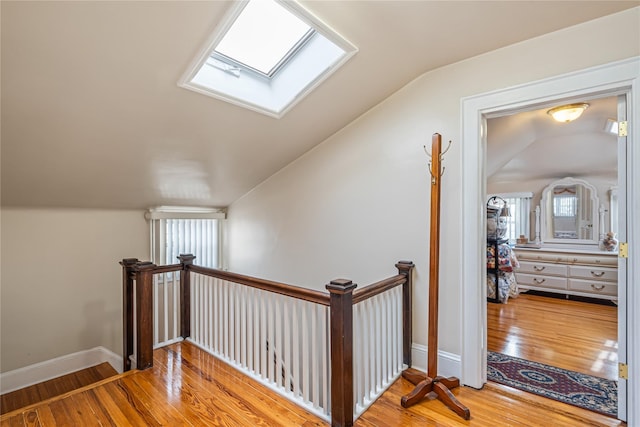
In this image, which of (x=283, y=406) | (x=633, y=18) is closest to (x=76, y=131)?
(x=283, y=406)

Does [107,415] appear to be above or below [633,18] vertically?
below

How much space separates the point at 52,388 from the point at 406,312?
3.65 m

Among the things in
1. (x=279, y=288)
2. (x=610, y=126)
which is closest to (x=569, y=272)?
(x=610, y=126)

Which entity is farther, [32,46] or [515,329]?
[515,329]

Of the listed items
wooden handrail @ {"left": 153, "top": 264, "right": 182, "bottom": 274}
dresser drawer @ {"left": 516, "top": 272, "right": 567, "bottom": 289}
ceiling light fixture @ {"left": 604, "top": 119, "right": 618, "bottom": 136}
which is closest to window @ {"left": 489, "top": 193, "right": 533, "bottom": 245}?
dresser drawer @ {"left": 516, "top": 272, "right": 567, "bottom": 289}

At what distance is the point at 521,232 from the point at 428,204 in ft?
12.3

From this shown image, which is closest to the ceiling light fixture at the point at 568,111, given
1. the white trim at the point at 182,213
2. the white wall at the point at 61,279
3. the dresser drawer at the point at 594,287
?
the dresser drawer at the point at 594,287

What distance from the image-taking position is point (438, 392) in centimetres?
204

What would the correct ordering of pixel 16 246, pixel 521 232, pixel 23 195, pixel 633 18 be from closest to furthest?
pixel 633 18
pixel 23 195
pixel 16 246
pixel 521 232

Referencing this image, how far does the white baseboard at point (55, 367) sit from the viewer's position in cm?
296

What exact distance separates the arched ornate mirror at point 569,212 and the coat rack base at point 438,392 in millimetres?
3784

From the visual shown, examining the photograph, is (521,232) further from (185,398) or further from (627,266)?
(185,398)

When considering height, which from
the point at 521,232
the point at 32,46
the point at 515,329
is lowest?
the point at 515,329

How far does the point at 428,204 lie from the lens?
2.39 meters
